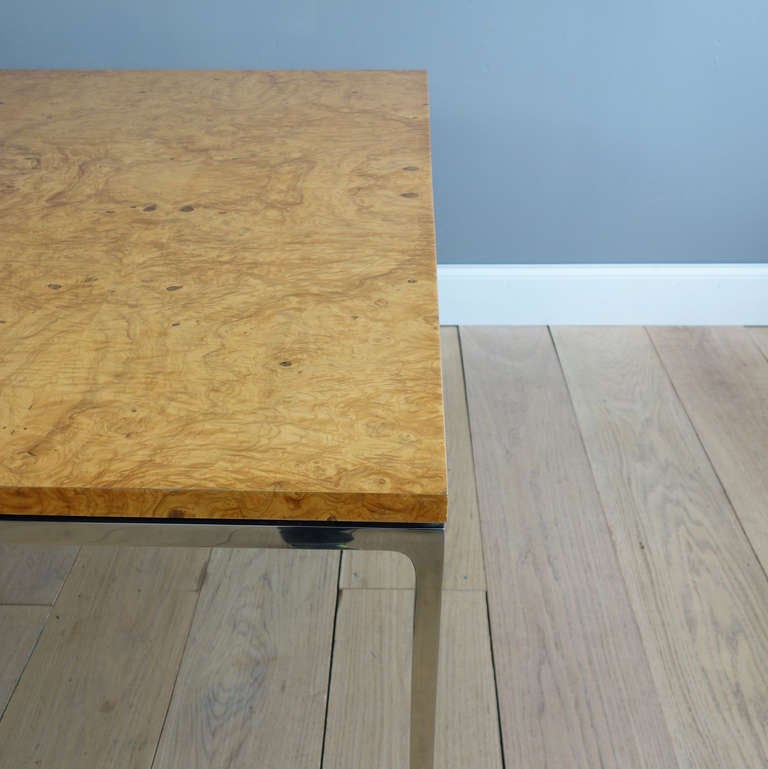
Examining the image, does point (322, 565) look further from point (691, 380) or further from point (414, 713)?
point (691, 380)

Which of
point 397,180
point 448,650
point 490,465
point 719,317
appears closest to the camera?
point 397,180

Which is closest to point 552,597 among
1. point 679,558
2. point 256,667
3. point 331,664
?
point 679,558

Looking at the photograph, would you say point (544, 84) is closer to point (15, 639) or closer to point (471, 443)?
point (471, 443)

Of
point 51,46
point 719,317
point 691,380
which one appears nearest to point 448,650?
point 691,380

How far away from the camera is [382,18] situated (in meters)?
1.85

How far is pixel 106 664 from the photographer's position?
129cm

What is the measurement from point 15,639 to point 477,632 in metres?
0.69

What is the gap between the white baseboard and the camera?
2.13m

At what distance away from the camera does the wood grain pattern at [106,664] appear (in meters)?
1.17

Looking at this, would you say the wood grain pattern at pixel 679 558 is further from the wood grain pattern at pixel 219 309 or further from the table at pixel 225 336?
the wood grain pattern at pixel 219 309

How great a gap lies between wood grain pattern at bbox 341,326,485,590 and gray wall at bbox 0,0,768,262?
588 millimetres

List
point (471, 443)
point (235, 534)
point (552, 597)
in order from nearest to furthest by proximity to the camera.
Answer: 1. point (235, 534)
2. point (552, 597)
3. point (471, 443)

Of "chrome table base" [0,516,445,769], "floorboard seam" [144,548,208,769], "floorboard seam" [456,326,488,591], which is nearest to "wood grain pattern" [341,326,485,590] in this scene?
"floorboard seam" [456,326,488,591]

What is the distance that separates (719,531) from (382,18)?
1.20 meters
